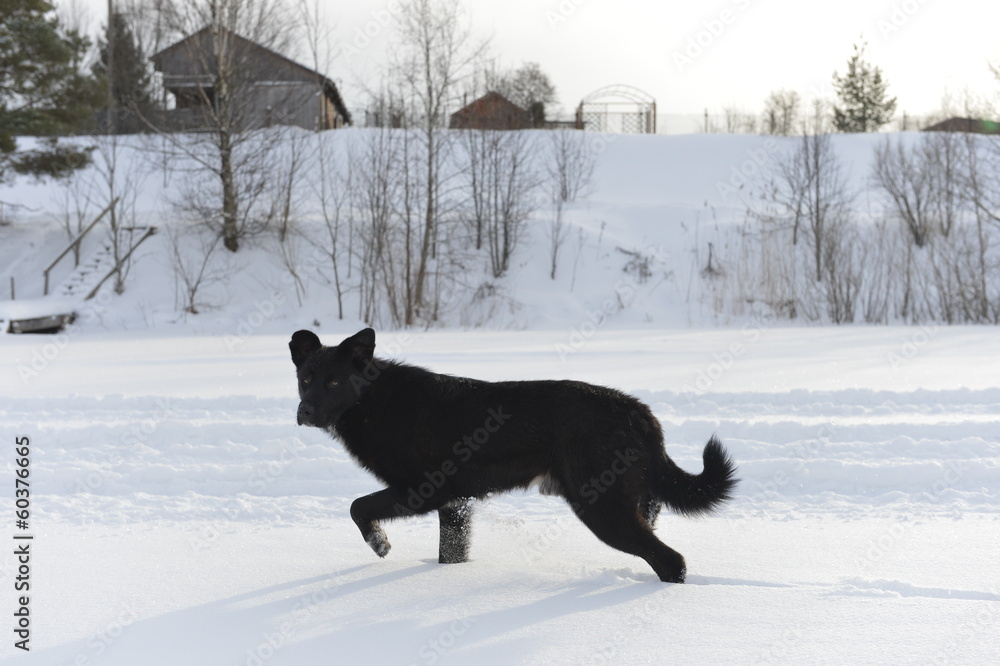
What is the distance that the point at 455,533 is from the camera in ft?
13.5

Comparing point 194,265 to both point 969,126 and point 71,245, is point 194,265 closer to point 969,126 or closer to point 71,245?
point 71,245

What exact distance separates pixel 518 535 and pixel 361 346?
157cm

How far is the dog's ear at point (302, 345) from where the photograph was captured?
4164 mm

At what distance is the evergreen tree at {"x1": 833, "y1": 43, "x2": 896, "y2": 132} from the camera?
46281mm

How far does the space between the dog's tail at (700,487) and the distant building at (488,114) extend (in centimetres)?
2154

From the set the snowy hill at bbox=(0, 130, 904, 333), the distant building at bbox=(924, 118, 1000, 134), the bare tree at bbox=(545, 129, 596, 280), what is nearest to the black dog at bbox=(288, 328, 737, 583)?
the snowy hill at bbox=(0, 130, 904, 333)

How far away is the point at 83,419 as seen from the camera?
744 centimetres

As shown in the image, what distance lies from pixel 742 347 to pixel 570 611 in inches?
431

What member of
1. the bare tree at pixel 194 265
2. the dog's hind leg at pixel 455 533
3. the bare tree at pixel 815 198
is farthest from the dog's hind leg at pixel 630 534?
the bare tree at pixel 815 198

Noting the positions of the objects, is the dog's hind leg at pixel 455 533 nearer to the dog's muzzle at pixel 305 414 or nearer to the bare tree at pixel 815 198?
the dog's muzzle at pixel 305 414

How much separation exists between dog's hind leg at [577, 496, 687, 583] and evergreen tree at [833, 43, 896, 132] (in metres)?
48.9

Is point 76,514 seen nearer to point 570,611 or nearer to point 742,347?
point 570,611

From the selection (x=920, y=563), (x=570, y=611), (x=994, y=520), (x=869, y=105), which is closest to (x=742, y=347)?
(x=994, y=520)

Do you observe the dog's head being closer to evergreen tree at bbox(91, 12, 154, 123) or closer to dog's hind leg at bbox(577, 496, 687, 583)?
dog's hind leg at bbox(577, 496, 687, 583)
